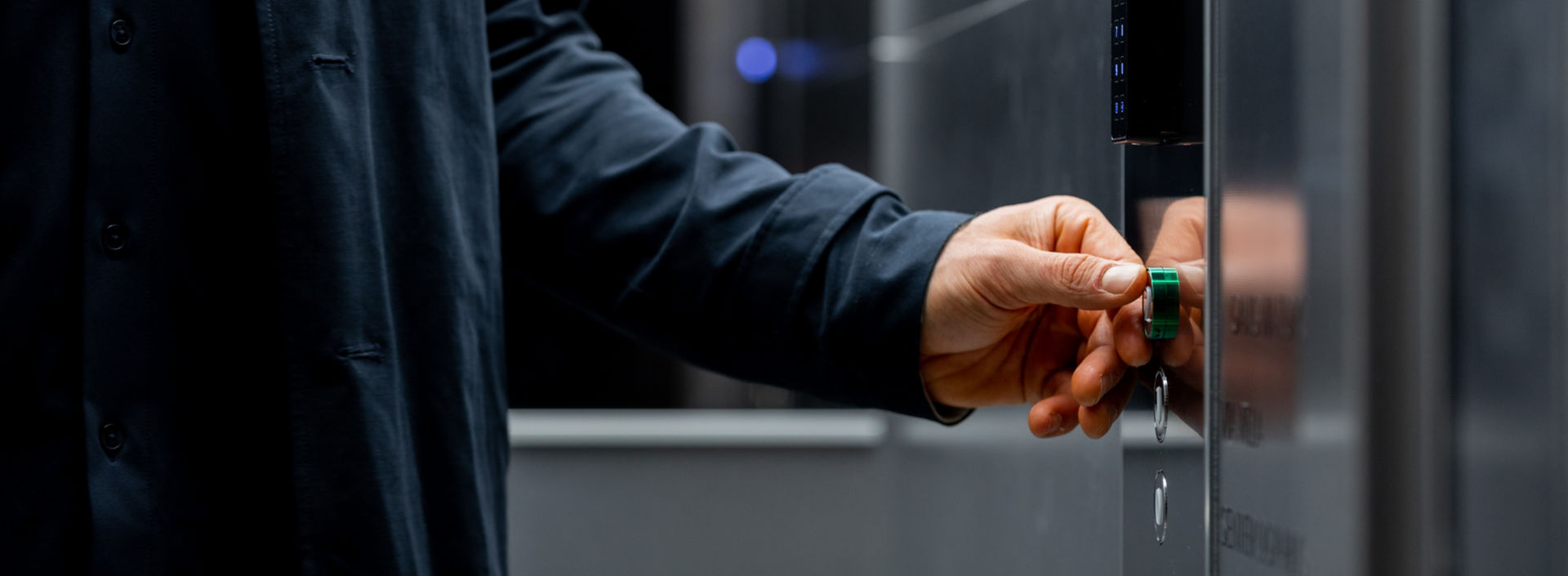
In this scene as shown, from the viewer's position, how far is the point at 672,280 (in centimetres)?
68

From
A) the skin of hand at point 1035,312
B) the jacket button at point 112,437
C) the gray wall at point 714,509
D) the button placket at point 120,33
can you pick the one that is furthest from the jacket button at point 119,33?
the gray wall at point 714,509

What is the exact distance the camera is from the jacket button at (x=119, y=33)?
515 millimetres

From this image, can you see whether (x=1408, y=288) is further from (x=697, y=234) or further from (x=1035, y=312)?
(x=697, y=234)

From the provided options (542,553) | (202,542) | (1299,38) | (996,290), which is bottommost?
(542,553)

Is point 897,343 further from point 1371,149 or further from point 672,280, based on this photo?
point 1371,149

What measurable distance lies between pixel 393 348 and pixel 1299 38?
1.42 ft

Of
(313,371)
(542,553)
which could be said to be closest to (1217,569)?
(313,371)

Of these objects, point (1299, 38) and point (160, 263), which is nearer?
point (1299, 38)

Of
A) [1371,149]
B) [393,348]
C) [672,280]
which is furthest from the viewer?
[672,280]

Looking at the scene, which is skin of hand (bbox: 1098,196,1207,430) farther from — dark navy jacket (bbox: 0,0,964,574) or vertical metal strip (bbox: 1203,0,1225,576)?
dark navy jacket (bbox: 0,0,964,574)

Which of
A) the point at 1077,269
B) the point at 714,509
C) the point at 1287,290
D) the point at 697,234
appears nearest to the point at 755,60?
the point at 714,509

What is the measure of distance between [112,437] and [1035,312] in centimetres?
47

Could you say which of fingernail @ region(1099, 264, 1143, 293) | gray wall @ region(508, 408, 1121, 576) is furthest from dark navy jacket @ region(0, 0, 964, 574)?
gray wall @ region(508, 408, 1121, 576)

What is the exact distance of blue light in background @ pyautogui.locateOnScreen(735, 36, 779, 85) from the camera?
142cm
